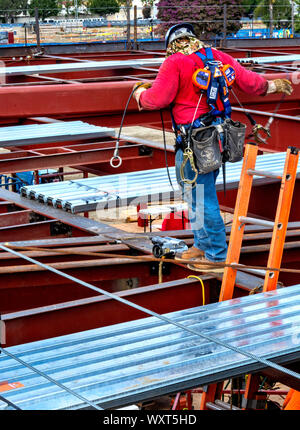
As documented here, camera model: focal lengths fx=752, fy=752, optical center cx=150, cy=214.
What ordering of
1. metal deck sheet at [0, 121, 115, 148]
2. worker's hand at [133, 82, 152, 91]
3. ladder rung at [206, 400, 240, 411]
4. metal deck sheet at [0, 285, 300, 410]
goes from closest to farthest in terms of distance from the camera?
metal deck sheet at [0, 285, 300, 410]
worker's hand at [133, 82, 152, 91]
ladder rung at [206, 400, 240, 411]
metal deck sheet at [0, 121, 115, 148]

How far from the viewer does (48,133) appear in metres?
12.0

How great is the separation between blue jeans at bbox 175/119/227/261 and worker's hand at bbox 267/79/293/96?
786 mm

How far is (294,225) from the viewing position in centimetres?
782

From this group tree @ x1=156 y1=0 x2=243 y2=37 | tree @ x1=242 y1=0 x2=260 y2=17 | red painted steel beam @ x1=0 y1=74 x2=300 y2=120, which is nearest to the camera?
red painted steel beam @ x1=0 y1=74 x2=300 y2=120

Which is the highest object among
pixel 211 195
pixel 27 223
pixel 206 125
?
pixel 206 125

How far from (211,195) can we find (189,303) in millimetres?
891

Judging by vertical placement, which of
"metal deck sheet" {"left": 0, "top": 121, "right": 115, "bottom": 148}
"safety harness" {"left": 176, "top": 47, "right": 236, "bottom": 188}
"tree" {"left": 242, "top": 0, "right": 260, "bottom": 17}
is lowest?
"metal deck sheet" {"left": 0, "top": 121, "right": 115, "bottom": 148}

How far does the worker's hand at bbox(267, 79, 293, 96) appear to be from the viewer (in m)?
5.74

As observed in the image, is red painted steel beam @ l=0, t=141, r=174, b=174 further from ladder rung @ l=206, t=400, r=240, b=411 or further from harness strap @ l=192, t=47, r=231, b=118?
ladder rung @ l=206, t=400, r=240, b=411

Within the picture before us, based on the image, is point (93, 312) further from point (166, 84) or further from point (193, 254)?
point (166, 84)

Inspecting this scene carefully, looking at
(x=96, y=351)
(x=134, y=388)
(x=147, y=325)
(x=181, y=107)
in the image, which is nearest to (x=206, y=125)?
(x=181, y=107)

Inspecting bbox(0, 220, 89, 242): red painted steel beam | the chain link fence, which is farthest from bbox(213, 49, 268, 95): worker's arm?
the chain link fence

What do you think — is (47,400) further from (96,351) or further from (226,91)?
(226,91)

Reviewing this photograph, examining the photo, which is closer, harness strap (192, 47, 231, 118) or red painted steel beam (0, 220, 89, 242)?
harness strap (192, 47, 231, 118)
